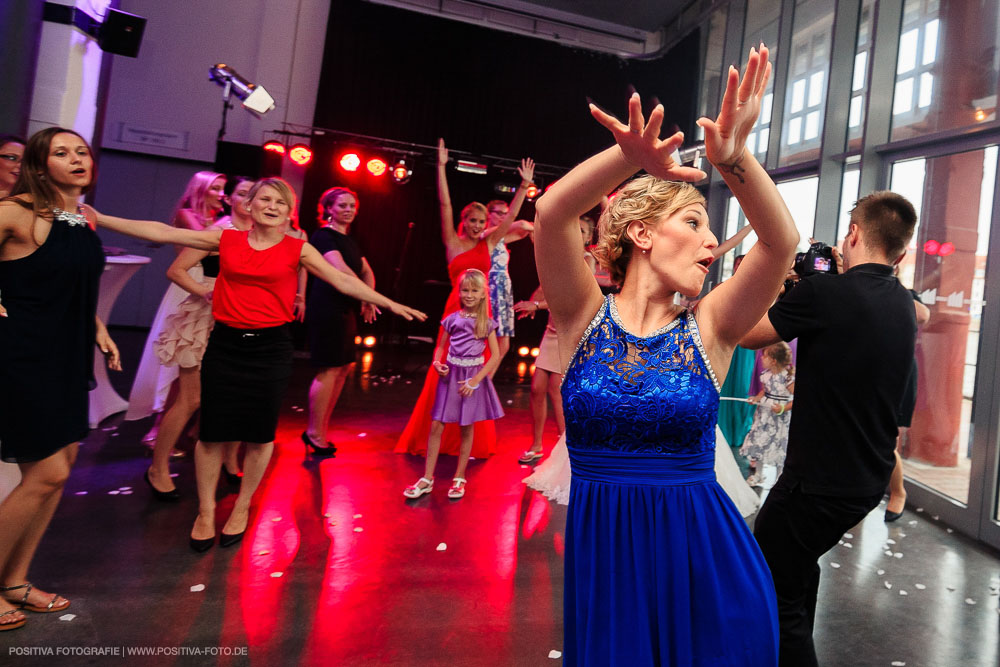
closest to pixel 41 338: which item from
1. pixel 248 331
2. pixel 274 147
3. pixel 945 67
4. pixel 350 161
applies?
pixel 248 331

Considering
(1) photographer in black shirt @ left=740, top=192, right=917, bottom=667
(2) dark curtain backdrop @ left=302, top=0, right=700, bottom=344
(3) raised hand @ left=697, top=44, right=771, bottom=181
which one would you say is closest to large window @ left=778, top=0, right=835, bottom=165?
(2) dark curtain backdrop @ left=302, top=0, right=700, bottom=344

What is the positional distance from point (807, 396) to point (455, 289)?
8.07 ft

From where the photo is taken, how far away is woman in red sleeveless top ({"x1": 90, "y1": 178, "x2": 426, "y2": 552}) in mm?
2822

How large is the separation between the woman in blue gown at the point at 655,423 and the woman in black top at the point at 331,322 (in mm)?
3024

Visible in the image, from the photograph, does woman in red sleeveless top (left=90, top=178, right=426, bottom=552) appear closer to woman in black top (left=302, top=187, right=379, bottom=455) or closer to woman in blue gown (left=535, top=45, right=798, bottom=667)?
woman in black top (left=302, top=187, right=379, bottom=455)

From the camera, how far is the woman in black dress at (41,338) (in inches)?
82.4

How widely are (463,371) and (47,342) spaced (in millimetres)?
2083

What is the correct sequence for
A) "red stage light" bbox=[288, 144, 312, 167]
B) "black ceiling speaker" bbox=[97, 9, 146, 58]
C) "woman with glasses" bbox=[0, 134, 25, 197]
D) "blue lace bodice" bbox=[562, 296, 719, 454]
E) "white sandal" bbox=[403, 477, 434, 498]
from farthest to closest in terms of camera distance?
"red stage light" bbox=[288, 144, 312, 167] → "black ceiling speaker" bbox=[97, 9, 146, 58] → "white sandal" bbox=[403, 477, 434, 498] → "woman with glasses" bbox=[0, 134, 25, 197] → "blue lace bodice" bbox=[562, 296, 719, 454]

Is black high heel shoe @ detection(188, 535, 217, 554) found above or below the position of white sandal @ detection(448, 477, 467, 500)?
below

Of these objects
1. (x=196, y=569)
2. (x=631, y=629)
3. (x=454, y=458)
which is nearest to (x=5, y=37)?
(x=196, y=569)

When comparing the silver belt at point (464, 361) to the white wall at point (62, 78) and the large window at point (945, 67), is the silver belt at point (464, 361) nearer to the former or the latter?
the white wall at point (62, 78)

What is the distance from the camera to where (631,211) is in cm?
139

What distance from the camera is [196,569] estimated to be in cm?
263

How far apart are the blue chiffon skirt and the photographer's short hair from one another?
112 centimetres
